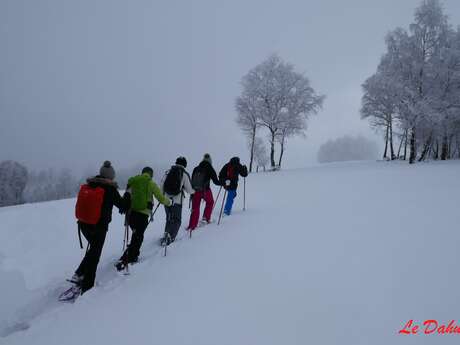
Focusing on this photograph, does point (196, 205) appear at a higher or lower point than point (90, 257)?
higher

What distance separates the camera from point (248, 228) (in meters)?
6.09

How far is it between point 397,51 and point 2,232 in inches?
1107

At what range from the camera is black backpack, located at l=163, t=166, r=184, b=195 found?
592cm

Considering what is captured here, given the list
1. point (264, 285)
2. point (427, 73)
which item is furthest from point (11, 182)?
point (427, 73)

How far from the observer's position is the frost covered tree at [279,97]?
24.3 meters

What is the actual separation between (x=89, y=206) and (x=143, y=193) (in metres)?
1.16

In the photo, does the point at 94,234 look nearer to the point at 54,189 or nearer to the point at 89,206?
the point at 89,206

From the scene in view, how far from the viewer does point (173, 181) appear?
5934mm

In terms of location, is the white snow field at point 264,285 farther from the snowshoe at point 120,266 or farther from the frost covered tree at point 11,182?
the frost covered tree at point 11,182

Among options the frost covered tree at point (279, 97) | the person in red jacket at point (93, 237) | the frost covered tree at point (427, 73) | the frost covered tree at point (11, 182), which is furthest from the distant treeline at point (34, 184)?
the frost covered tree at point (427, 73)

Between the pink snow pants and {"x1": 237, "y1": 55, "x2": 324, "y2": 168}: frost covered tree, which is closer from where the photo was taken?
the pink snow pants

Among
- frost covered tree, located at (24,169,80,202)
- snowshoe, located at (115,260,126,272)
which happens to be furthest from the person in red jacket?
frost covered tree, located at (24,169,80,202)

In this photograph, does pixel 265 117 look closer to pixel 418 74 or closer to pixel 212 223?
pixel 418 74

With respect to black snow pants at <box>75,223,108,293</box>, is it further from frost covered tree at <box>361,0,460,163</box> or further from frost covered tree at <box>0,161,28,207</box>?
frost covered tree at <box>0,161,28,207</box>
